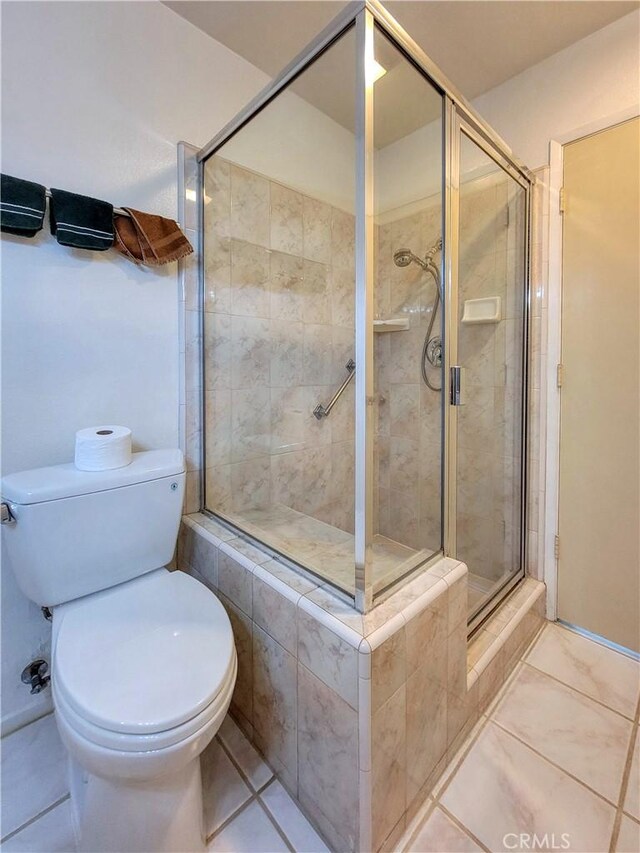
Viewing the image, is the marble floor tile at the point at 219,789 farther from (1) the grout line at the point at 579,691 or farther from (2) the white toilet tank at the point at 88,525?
(1) the grout line at the point at 579,691

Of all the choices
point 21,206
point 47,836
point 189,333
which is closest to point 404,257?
point 189,333

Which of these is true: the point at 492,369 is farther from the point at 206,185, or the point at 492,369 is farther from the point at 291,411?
the point at 206,185

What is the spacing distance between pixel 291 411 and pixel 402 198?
39.8 inches

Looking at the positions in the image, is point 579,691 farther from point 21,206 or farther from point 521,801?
point 21,206

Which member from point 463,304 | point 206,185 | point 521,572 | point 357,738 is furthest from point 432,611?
point 206,185

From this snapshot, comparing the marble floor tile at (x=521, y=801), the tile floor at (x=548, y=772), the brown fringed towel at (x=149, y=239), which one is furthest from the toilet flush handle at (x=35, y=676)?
the brown fringed towel at (x=149, y=239)

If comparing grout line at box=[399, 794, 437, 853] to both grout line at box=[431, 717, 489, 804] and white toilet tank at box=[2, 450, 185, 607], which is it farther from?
white toilet tank at box=[2, 450, 185, 607]

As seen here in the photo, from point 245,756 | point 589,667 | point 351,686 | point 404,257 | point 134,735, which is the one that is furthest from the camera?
point 404,257

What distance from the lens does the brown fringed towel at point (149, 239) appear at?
131 cm

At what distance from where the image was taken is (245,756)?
3.85 ft

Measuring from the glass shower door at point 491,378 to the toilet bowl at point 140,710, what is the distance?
0.96 meters

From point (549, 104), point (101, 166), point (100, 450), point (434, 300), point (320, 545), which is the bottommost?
point (320, 545)

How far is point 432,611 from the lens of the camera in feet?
3.38

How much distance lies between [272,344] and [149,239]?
64 cm
